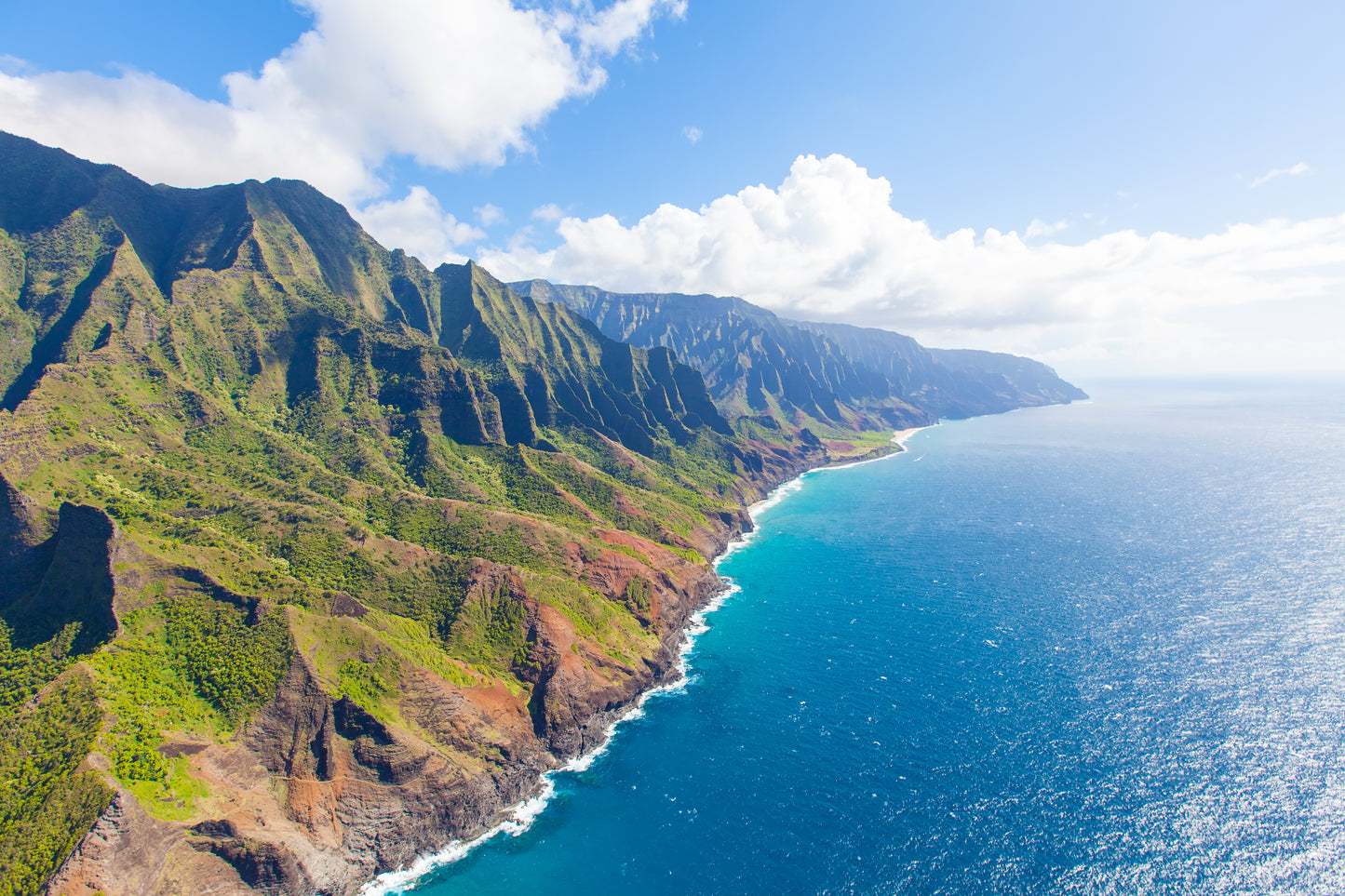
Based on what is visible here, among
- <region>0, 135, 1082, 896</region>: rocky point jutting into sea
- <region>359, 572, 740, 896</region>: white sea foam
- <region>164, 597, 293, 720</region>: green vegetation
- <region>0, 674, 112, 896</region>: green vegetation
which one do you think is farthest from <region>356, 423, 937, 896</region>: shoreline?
<region>0, 674, 112, 896</region>: green vegetation

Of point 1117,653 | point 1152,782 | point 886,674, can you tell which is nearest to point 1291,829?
point 1152,782

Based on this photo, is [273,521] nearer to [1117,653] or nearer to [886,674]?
[886,674]

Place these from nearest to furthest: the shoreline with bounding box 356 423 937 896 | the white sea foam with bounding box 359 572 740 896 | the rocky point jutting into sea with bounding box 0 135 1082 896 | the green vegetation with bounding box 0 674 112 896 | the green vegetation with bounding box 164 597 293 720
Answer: the green vegetation with bounding box 0 674 112 896
the rocky point jutting into sea with bounding box 0 135 1082 896
the white sea foam with bounding box 359 572 740 896
the shoreline with bounding box 356 423 937 896
the green vegetation with bounding box 164 597 293 720

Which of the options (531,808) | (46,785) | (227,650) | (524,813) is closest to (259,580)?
(227,650)

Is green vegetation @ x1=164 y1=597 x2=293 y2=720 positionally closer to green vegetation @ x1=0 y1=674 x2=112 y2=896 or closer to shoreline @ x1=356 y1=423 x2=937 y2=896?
green vegetation @ x1=0 y1=674 x2=112 y2=896

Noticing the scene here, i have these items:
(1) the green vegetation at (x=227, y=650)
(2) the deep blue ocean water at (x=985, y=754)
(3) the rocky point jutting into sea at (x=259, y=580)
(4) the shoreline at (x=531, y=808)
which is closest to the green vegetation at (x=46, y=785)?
(3) the rocky point jutting into sea at (x=259, y=580)

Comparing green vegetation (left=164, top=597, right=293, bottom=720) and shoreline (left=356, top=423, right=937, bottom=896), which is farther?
green vegetation (left=164, top=597, right=293, bottom=720)

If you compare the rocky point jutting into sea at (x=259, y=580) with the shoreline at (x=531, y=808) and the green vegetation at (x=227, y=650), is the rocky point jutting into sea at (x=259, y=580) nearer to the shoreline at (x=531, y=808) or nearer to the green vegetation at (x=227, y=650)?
the green vegetation at (x=227, y=650)
